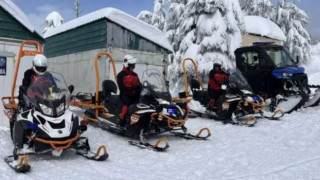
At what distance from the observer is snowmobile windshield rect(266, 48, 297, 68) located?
1138 cm

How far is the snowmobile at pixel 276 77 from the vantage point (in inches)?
423

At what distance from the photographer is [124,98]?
754 cm

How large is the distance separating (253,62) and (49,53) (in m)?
9.10

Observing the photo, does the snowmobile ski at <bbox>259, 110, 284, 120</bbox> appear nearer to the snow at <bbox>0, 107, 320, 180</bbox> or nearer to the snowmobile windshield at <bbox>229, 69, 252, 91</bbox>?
the snowmobile windshield at <bbox>229, 69, 252, 91</bbox>

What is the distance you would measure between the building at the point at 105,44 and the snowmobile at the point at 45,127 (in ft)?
18.3

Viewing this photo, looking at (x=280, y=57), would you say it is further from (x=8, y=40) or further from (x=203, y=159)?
(x=8, y=40)

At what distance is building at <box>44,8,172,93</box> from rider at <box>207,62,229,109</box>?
3.50 m

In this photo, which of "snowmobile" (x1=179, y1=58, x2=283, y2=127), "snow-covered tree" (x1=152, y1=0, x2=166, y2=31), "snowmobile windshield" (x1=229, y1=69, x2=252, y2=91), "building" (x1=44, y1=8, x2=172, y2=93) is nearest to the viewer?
"snowmobile" (x1=179, y1=58, x2=283, y2=127)

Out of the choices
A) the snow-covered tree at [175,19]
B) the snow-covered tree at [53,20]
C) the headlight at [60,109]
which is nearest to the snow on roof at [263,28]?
the snow-covered tree at [175,19]

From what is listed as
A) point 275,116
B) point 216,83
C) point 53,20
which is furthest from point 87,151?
point 53,20

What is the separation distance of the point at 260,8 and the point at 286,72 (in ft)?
78.2

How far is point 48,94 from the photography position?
607 centimetres

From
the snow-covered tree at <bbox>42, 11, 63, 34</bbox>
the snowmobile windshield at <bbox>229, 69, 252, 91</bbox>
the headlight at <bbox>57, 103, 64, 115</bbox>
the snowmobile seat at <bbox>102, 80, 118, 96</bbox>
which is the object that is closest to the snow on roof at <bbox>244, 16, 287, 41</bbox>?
the snow-covered tree at <bbox>42, 11, 63, 34</bbox>

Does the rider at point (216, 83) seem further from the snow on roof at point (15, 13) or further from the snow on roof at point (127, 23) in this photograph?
the snow on roof at point (15, 13)
